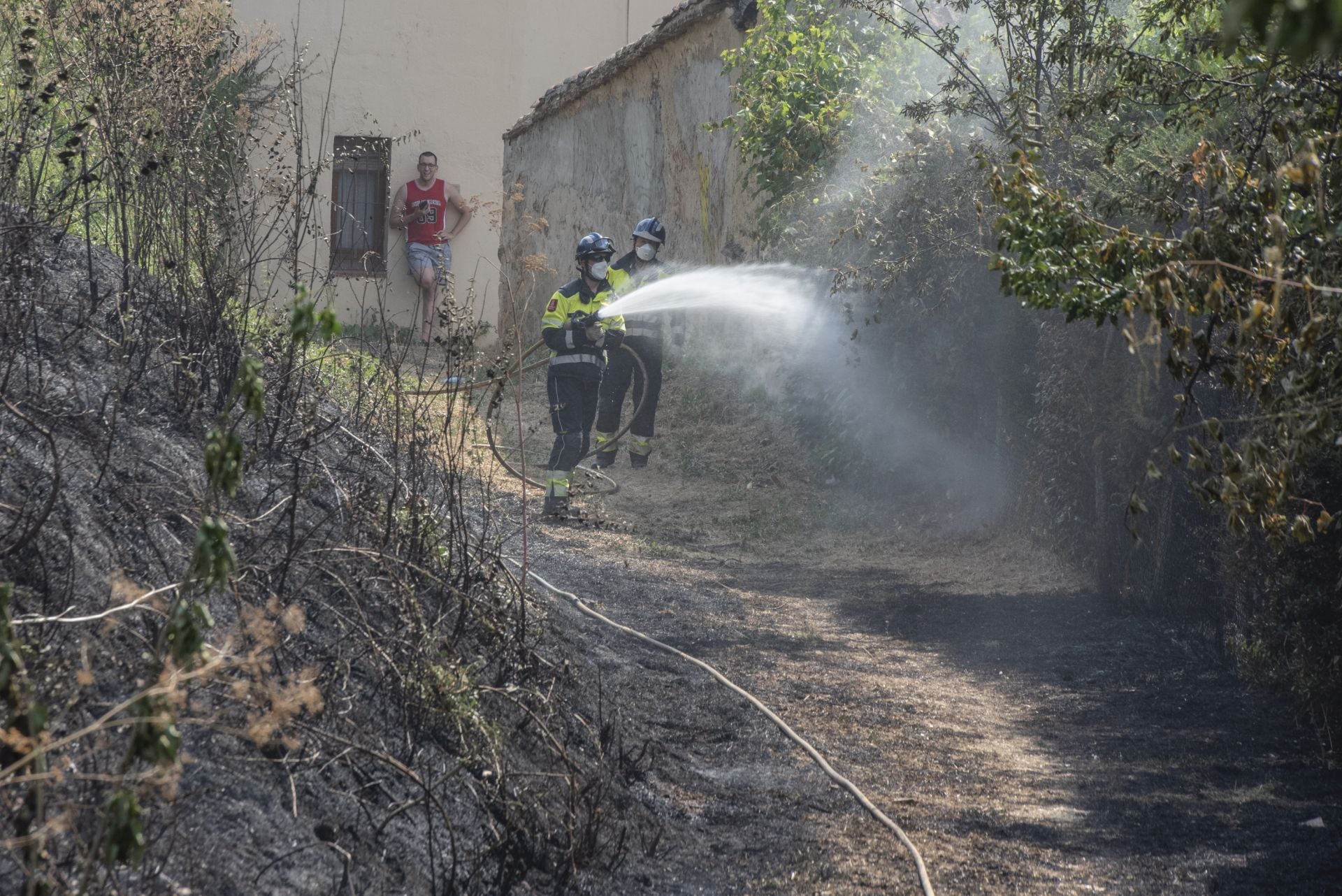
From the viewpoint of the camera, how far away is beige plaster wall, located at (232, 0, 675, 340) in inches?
632

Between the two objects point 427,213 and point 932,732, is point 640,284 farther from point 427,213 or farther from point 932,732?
point 932,732

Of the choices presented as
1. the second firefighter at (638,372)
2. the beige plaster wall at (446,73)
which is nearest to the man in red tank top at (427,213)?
the beige plaster wall at (446,73)

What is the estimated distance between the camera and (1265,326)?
290cm

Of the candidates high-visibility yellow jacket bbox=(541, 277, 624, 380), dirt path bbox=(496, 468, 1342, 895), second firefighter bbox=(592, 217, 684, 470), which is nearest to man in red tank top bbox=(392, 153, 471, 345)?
second firefighter bbox=(592, 217, 684, 470)

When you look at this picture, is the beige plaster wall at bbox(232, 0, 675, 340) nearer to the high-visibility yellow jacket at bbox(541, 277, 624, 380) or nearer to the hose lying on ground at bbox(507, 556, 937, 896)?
the high-visibility yellow jacket at bbox(541, 277, 624, 380)

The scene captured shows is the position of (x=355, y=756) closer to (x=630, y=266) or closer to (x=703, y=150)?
(x=630, y=266)

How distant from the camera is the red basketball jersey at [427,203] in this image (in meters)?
16.2

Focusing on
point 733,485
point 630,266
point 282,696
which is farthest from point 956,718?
point 630,266

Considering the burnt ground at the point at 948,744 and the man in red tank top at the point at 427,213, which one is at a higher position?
the man in red tank top at the point at 427,213

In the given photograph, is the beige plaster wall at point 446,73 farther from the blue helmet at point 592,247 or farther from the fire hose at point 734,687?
the fire hose at point 734,687

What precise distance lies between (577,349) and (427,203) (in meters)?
7.30

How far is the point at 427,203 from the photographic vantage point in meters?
16.1

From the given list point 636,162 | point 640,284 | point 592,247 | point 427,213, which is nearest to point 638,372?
point 640,284

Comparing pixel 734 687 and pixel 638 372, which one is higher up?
pixel 638 372
